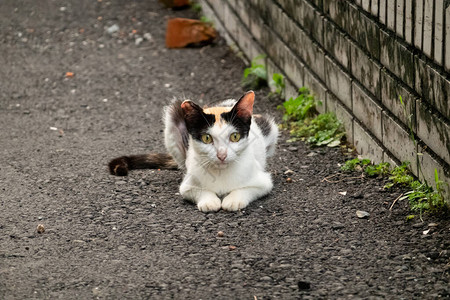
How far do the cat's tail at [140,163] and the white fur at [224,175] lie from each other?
646mm

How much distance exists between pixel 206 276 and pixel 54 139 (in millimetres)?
3315

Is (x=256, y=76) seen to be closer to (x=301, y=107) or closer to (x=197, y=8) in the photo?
(x=301, y=107)

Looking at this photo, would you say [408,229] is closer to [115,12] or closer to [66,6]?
[115,12]

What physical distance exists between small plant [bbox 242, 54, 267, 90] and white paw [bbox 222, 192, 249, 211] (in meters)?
3.23

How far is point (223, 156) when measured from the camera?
505cm

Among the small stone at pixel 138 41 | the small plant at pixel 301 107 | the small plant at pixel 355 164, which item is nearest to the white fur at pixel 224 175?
the small plant at pixel 355 164

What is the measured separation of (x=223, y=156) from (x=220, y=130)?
177 mm

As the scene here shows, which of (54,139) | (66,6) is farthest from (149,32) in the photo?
(54,139)

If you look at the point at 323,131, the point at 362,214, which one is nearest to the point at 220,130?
the point at 362,214

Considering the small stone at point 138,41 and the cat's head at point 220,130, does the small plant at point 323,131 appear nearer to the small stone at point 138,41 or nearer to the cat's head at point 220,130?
the cat's head at point 220,130

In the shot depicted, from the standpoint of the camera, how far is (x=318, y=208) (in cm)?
525

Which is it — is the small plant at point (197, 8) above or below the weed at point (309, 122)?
below

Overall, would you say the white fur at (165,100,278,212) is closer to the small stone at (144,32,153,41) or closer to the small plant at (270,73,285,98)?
the small plant at (270,73,285,98)

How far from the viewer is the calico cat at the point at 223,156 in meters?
5.09
